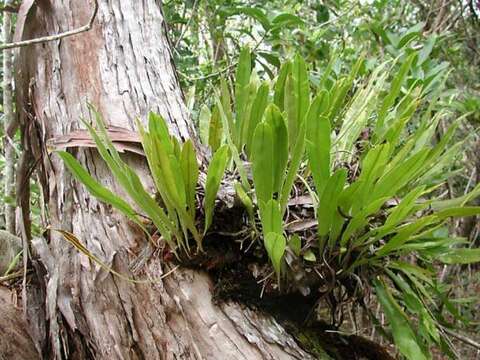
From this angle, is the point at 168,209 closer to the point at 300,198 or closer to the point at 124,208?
the point at 124,208

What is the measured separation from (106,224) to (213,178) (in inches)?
9.4

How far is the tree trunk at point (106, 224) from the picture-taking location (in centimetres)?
70

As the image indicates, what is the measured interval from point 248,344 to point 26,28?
887 millimetres

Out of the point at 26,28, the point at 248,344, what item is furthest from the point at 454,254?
the point at 26,28

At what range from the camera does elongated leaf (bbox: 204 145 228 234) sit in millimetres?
640

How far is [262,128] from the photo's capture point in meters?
0.62

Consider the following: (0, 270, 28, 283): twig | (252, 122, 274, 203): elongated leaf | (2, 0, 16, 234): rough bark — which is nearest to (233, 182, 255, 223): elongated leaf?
(252, 122, 274, 203): elongated leaf

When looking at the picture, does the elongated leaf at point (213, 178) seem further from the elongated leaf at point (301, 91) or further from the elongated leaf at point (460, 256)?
the elongated leaf at point (460, 256)

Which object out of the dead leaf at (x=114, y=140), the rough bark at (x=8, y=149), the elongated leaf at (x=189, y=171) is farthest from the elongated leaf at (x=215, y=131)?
the rough bark at (x=8, y=149)

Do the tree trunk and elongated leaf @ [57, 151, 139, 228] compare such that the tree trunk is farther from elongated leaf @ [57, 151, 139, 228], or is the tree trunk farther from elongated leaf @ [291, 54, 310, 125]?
elongated leaf @ [291, 54, 310, 125]

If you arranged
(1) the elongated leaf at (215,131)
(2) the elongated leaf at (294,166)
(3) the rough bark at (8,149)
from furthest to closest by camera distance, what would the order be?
(3) the rough bark at (8,149) < (1) the elongated leaf at (215,131) < (2) the elongated leaf at (294,166)

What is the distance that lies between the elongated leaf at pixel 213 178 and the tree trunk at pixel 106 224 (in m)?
0.11

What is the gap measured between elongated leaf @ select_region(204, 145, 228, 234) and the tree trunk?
107 mm

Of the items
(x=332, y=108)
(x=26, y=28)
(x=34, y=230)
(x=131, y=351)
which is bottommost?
(x=34, y=230)
